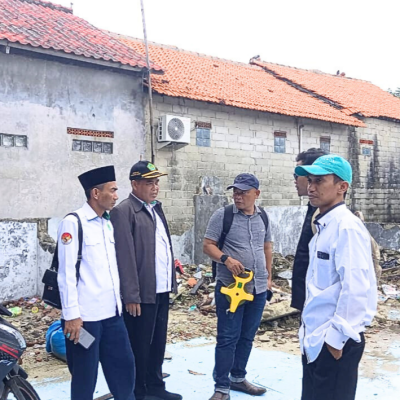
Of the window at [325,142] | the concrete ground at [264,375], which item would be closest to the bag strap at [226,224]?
the concrete ground at [264,375]

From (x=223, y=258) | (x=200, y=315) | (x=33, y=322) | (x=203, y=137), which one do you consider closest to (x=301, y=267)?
(x=223, y=258)

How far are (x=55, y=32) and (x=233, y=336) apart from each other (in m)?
7.75

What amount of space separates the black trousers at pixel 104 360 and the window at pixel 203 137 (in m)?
8.10

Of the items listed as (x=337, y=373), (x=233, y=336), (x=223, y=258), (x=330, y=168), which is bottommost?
(x=233, y=336)

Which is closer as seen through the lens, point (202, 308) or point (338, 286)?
point (338, 286)

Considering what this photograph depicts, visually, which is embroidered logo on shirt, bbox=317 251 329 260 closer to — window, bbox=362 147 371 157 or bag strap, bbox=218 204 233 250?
bag strap, bbox=218 204 233 250

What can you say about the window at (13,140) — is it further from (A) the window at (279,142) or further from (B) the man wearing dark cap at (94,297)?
(A) the window at (279,142)

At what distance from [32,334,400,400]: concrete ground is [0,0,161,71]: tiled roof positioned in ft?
18.9

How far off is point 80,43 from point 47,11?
2526 mm

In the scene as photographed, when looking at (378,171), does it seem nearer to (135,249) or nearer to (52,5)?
(52,5)

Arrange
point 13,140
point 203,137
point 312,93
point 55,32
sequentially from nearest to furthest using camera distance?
point 13,140, point 55,32, point 203,137, point 312,93

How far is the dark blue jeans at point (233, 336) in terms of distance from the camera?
3910 millimetres

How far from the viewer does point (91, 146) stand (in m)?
9.30

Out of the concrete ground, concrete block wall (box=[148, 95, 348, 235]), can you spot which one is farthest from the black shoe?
concrete block wall (box=[148, 95, 348, 235])
